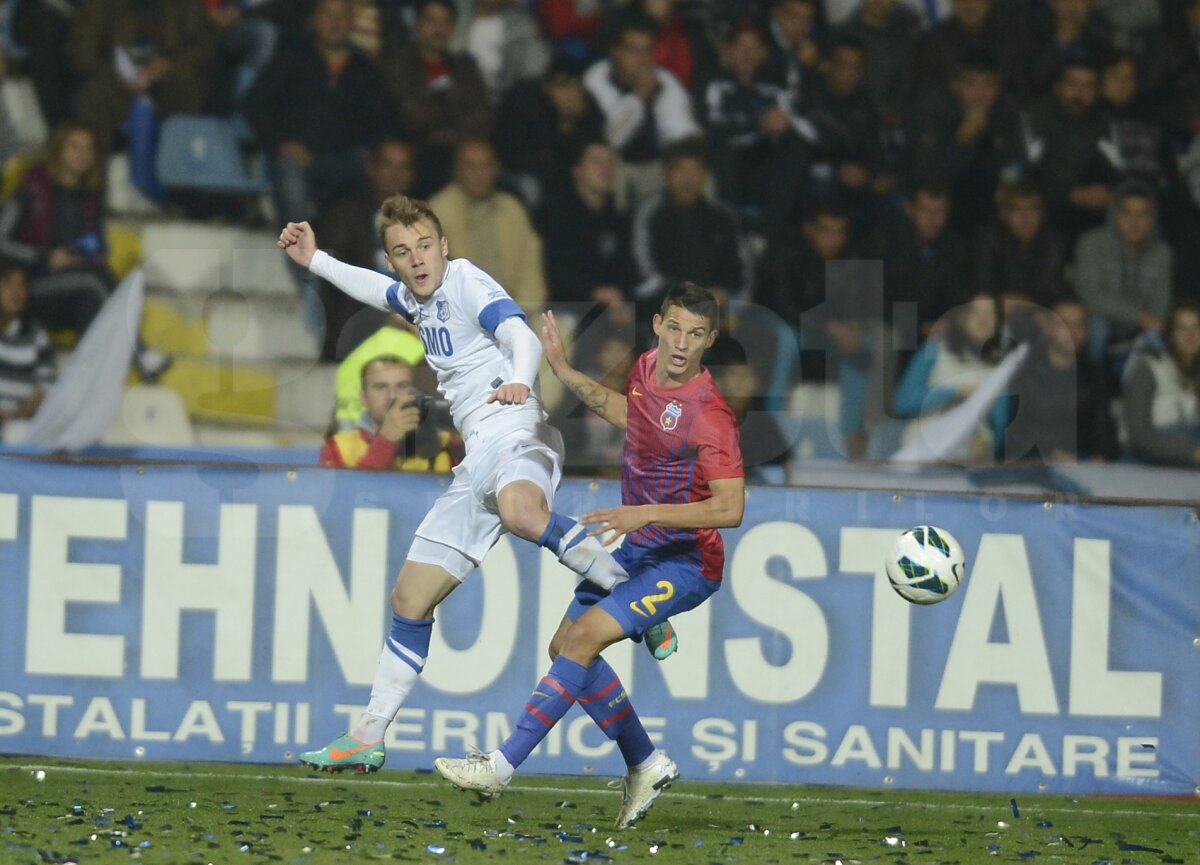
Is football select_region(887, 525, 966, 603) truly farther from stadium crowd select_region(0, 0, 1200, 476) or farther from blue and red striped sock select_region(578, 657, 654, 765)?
stadium crowd select_region(0, 0, 1200, 476)

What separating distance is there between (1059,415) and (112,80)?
633 centimetres

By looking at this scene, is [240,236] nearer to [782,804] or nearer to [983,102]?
[983,102]

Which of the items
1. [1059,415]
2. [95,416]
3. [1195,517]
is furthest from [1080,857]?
[95,416]

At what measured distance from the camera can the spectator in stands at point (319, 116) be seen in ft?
34.4

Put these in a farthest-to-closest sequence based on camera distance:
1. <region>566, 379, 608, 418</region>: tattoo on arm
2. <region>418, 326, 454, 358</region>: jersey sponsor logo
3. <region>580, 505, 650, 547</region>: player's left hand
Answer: <region>566, 379, 608, 418</region>: tattoo on arm, <region>418, 326, 454, 358</region>: jersey sponsor logo, <region>580, 505, 650, 547</region>: player's left hand

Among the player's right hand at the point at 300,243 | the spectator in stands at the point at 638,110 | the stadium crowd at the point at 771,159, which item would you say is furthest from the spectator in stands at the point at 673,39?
the player's right hand at the point at 300,243

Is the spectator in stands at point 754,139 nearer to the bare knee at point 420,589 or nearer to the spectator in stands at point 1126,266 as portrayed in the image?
the spectator in stands at point 1126,266

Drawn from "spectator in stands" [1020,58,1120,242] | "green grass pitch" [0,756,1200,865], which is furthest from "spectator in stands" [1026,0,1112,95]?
"green grass pitch" [0,756,1200,865]

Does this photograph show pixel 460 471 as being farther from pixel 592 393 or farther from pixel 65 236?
pixel 65 236

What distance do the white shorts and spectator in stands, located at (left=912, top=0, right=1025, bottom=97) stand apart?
233 inches

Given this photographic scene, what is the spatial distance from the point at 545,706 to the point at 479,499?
2.72 feet

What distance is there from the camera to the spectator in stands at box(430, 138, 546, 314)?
1016cm

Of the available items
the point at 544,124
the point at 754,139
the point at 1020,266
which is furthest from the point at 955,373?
the point at 544,124

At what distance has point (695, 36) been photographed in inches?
442
